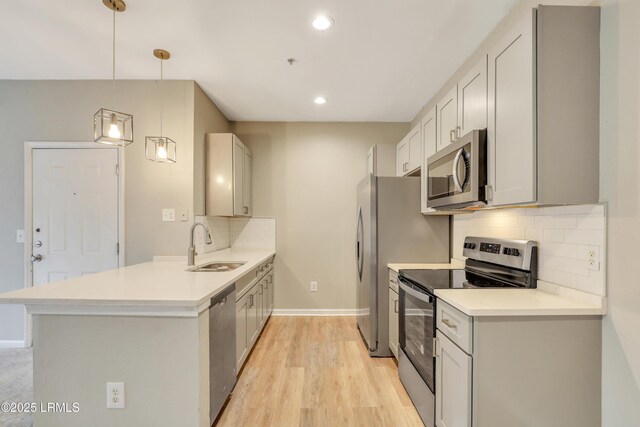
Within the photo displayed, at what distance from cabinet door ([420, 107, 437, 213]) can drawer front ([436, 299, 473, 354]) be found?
1.02m

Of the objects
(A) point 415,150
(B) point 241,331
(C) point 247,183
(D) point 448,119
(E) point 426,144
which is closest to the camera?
(D) point 448,119

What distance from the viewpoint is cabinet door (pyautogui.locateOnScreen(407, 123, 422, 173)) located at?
2.75 m

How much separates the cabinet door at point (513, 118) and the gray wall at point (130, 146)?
2.46 metres

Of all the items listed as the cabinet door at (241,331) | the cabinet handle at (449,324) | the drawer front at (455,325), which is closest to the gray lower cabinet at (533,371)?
the drawer front at (455,325)

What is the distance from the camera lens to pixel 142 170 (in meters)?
2.73

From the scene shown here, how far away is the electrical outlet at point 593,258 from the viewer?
A: 1.33 m

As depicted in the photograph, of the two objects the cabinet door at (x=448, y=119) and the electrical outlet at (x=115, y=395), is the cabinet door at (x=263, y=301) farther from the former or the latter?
the cabinet door at (x=448, y=119)

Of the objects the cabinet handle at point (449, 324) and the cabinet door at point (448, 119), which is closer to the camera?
the cabinet handle at point (449, 324)

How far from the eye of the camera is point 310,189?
3.90 m

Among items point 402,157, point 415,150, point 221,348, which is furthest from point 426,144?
point 221,348

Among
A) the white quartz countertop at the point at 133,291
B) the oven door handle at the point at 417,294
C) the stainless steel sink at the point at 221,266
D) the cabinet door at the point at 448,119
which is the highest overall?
the cabinet door at the point at 448,119

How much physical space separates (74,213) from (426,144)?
3337 millimetres

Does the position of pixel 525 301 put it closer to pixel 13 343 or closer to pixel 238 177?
pixel 238 177

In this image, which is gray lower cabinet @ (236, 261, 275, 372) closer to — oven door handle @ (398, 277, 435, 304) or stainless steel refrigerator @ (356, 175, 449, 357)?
stainless steel refrigerator @ (356, 175, 449, 357)
